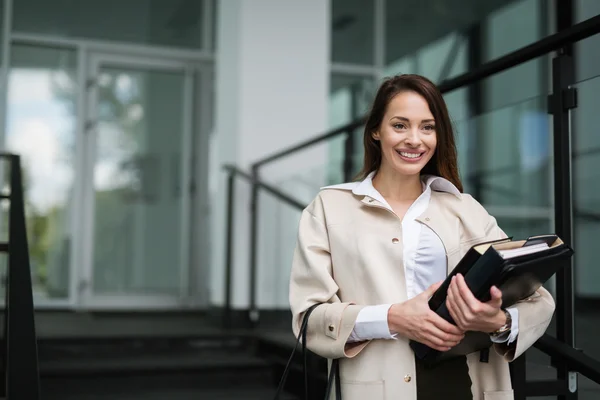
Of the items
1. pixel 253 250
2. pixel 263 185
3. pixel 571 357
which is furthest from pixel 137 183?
pixel 571 357

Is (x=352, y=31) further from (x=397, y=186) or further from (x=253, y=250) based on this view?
(x=397, y=186)

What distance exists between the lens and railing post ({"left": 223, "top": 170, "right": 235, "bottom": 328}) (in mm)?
5020

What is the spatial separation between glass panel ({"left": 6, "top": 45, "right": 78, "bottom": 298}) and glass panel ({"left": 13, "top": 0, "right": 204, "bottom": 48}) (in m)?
0.22

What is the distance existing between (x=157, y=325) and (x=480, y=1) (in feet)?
15.9

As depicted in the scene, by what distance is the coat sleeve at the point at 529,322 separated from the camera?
151cm

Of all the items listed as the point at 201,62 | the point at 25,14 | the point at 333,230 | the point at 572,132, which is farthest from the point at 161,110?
the point at 333,230

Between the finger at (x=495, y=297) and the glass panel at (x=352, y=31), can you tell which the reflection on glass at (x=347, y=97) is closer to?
the glass panel at (x=352, y=31)

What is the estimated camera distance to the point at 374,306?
59.4 inches

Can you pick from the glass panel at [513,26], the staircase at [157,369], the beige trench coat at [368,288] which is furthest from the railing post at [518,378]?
the glass panel at [513,26]

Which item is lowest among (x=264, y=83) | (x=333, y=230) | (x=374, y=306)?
(x=374, y=306)

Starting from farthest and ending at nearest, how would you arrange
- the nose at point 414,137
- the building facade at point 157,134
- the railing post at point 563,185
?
the building facade at point 157,134
the railing post at point 563,185
the nose at point 414,137

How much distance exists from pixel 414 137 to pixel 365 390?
1.72 feet

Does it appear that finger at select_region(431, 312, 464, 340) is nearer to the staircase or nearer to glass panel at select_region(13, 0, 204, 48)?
the staircase

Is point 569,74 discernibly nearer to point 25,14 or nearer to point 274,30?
point 274,30
